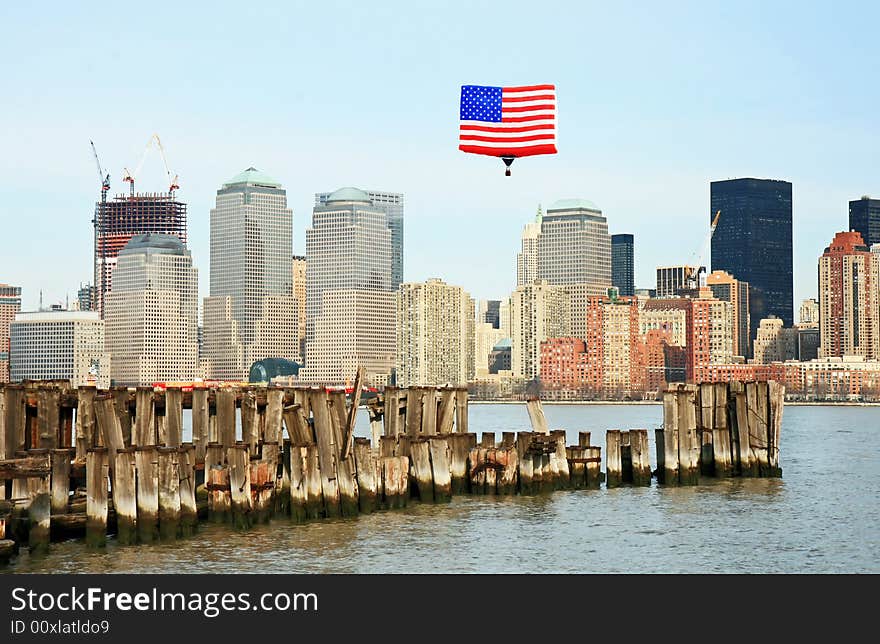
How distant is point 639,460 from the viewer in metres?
58.2

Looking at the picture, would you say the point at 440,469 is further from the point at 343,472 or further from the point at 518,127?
the point at 518,127

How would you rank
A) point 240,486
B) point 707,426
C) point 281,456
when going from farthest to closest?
point 707,426
point 281,456
point 240,486

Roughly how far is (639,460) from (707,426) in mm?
2961

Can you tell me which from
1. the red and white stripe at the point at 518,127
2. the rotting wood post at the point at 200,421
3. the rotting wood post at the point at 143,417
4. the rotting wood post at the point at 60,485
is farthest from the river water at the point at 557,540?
the red and white stripe at the point at 518,127

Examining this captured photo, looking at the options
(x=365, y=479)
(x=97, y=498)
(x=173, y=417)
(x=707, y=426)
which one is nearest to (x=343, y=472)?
(x=365, y=479)

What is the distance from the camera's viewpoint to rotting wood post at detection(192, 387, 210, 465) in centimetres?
4709

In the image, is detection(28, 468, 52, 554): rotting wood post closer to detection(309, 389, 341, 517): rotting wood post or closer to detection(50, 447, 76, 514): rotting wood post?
detection(50, 447, 76, 514): rotting wood post

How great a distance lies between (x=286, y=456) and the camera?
50.2 m

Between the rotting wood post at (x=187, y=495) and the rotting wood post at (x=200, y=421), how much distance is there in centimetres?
696

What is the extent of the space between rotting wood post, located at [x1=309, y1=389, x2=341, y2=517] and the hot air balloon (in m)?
10.00

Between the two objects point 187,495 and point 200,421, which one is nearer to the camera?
point 187,495

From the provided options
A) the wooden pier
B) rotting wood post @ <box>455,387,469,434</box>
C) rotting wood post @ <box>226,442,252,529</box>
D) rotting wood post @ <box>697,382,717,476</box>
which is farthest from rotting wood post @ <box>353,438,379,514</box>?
rotting wood post @ <box>697,382,717,476</box>
